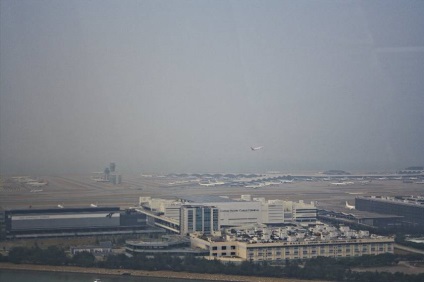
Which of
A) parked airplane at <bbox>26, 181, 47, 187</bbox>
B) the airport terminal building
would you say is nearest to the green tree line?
the airport terminal building

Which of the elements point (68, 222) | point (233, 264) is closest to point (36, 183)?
point (68, 222)

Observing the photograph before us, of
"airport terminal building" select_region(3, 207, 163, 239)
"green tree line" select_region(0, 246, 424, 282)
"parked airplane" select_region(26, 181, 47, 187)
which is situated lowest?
"green tree line" select_region(0, 246, 424, 282)

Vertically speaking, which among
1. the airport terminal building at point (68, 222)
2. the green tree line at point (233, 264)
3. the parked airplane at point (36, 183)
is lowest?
the green tree line at point (233, 264)

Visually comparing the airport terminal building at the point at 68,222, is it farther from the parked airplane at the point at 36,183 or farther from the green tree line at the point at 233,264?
the green tree line at the point at 233,264

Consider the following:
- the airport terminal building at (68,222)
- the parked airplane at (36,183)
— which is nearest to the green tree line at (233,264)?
the airport terminal building at (68,222)

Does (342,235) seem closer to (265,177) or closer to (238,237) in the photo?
(238,237)

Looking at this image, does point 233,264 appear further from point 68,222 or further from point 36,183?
point 36,183

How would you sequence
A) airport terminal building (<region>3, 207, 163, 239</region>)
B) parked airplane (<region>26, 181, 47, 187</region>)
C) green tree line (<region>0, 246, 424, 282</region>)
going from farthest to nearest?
parked airplane (<region>26, 181, 47, 187</region>) < airport terminal building (<region>3, 207, 163, 239</region>) < green tree line (<region>0, 246, 424, 282</region>)

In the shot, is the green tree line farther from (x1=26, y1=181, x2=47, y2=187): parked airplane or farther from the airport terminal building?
(x1=26, y1=181, x2=47, y2=187): parked airplane

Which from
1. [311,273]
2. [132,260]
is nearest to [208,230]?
[132,260]

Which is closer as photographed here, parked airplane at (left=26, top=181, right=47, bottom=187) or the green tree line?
the green tree line

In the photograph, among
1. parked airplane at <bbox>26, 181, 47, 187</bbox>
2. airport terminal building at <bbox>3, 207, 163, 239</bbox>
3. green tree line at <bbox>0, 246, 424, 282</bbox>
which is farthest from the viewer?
parked airplane at <bbox>26, 181, 47, 187</bbox>
